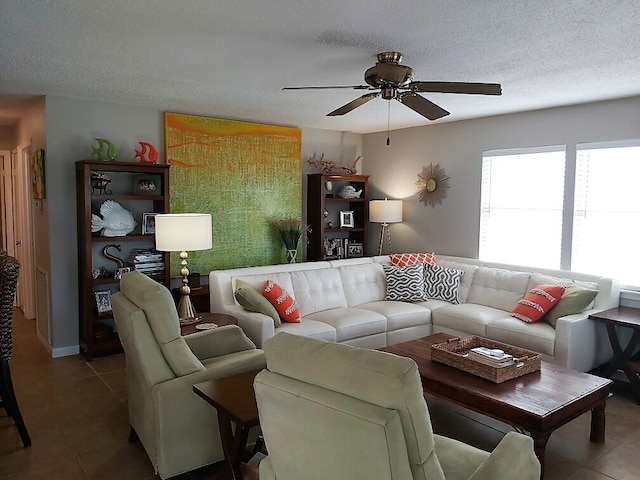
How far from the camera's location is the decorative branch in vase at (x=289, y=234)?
19.8 feet

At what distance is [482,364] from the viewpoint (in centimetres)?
310

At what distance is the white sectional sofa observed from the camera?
13.3 feet

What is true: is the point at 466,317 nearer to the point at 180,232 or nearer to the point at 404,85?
the point at 404,85

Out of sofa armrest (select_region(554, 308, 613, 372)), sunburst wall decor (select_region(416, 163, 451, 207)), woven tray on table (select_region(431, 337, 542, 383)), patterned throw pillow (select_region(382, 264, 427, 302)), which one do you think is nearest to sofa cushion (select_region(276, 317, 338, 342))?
woven tray on table (select_region(431, 337, 542, 383))

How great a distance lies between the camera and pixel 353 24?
260 cm

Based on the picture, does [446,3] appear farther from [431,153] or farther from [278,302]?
[431,153]

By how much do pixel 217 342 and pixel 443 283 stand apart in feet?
9.09

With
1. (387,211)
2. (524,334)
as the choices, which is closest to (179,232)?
(524,334)

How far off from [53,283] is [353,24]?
3.76 metres

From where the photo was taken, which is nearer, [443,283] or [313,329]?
[313,329]

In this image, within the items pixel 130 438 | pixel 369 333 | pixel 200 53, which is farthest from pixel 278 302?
pixel 200 53

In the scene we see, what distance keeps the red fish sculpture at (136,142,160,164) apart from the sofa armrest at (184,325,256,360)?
7.58 feet

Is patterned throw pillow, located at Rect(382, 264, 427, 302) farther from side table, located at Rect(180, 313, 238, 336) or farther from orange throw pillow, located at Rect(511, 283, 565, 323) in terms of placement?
side table, located at Rect(180, 313, 238, 336)

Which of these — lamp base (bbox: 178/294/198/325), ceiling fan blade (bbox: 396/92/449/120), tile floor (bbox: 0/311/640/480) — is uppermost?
ceiling fan blade (bbox: 396/92/449/120)
